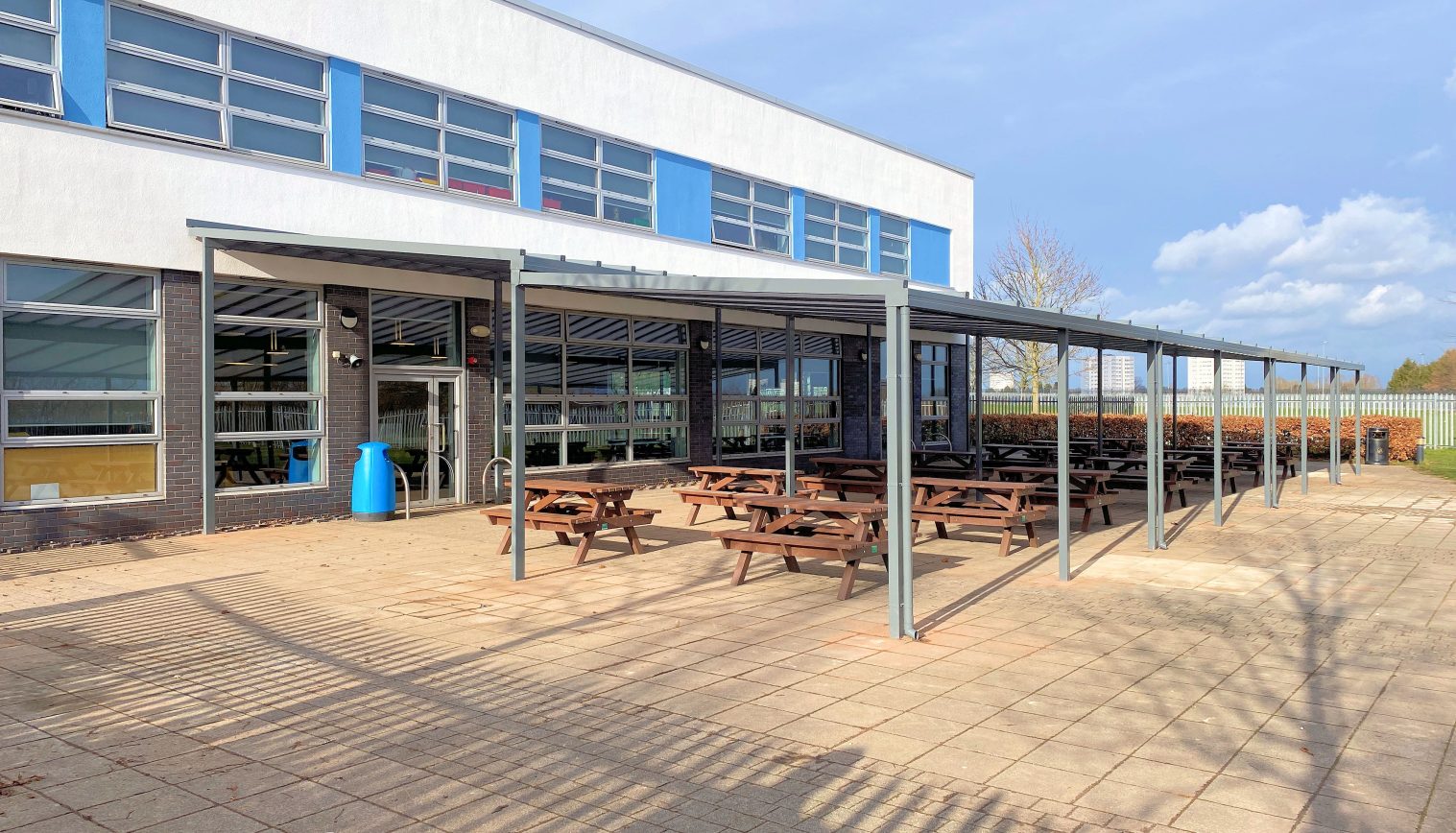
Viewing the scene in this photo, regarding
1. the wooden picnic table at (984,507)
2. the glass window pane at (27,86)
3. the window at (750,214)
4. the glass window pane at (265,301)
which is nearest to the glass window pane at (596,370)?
the window at (750,214)

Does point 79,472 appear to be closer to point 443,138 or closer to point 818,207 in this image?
point 443,138

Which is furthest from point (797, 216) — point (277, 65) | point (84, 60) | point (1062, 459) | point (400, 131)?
point (1062, 459)

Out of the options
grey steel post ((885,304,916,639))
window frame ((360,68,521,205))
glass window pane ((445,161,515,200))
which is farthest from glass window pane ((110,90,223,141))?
grey steel post ((885,304,916,639))

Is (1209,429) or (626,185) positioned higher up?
(626,185)

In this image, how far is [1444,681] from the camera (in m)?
5.95

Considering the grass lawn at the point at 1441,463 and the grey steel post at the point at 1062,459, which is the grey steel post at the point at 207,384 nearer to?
the grey steel post at the point at 1062,459

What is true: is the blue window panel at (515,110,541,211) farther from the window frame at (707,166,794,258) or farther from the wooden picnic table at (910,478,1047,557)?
the wooden picnic table at (910,478,1047,557)

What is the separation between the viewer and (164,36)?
1206cm

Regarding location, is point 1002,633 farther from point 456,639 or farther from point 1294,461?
point 1294,461

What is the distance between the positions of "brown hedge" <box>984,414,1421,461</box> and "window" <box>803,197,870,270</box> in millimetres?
9277

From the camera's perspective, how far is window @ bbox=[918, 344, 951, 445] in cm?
2641

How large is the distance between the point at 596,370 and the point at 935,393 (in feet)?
39.3

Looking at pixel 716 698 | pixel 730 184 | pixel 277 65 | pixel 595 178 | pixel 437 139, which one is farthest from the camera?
pixel 730 184

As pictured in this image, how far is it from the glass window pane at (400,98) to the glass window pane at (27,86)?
4.01 metres
